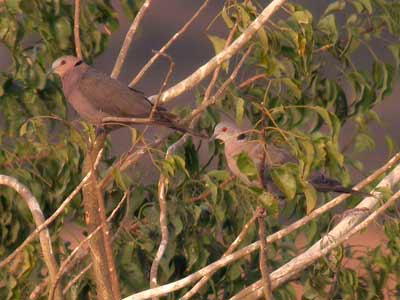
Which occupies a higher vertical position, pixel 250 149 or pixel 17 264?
pixel 250 149

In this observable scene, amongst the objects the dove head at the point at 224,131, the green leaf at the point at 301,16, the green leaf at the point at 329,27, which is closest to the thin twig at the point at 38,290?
the dove head at the point at 224,131

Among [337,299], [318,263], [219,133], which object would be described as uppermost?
[219,133]

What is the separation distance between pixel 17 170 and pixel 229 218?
1.38 m

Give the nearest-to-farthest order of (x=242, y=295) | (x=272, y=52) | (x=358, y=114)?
1. (x=272, y=52)
2. (x=242, y=295)
3. (x=358, y=114)

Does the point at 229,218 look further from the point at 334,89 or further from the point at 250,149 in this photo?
the point at 334,89

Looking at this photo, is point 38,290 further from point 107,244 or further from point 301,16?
point 301,16

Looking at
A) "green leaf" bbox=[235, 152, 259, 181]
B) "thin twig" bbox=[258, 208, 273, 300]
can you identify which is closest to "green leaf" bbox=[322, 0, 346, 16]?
"thin twig" bbox=[258, 208, 273, 300]

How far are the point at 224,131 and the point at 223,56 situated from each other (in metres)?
1.25

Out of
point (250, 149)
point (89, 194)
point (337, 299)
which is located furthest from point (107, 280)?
point (337, 299)

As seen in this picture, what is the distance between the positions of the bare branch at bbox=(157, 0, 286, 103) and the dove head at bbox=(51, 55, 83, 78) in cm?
97

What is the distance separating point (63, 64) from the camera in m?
7.50

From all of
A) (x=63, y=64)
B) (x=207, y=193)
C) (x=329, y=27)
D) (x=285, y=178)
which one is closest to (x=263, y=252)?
(x=285, y=178)

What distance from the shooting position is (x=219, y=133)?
7.54 m

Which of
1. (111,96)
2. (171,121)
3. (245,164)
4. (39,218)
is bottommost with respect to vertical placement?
(39,218)
